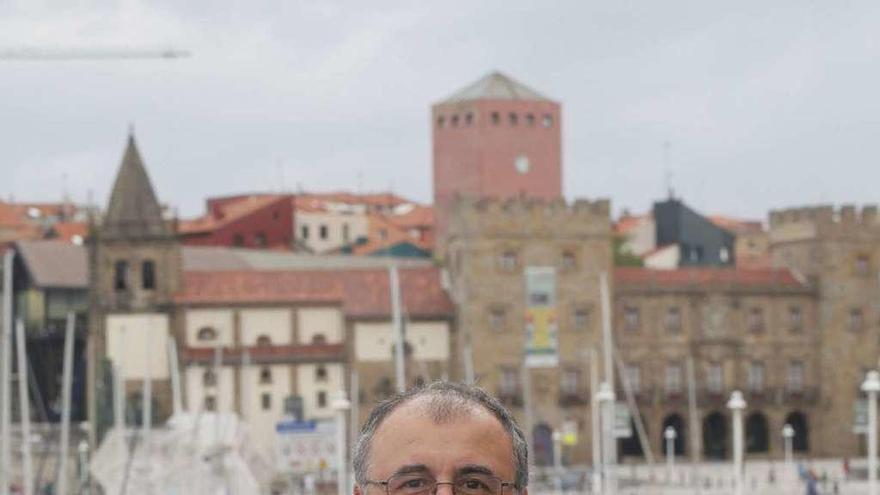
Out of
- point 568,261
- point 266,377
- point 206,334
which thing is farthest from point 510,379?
point 206,334

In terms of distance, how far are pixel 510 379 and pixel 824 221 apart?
42.8 ft

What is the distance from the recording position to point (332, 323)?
104688 mm

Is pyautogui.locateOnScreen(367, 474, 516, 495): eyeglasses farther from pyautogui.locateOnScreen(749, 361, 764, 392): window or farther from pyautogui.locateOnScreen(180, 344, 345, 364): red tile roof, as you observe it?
pyautogui.locateOnScreen(749, 361, 764, 392): window

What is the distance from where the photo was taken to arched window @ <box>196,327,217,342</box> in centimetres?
10444

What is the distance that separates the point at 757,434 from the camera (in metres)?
106

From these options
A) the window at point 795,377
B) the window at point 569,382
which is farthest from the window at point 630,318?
the window at point 795,377

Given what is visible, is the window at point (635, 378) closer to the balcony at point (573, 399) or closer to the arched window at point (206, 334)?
the balcony at point (573, 399)

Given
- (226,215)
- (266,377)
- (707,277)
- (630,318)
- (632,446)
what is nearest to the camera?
(266,377)

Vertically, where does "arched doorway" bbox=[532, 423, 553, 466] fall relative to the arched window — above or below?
below

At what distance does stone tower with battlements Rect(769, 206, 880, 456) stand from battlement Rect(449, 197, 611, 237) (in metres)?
7.74

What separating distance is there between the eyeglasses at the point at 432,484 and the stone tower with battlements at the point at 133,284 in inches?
3841

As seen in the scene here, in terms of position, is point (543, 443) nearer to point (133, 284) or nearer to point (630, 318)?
point (630, 318)

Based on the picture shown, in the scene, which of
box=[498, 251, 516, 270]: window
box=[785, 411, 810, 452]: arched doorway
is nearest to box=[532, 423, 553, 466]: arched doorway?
box=[498, 251, 516, 270]: window

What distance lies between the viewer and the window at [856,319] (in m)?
107
